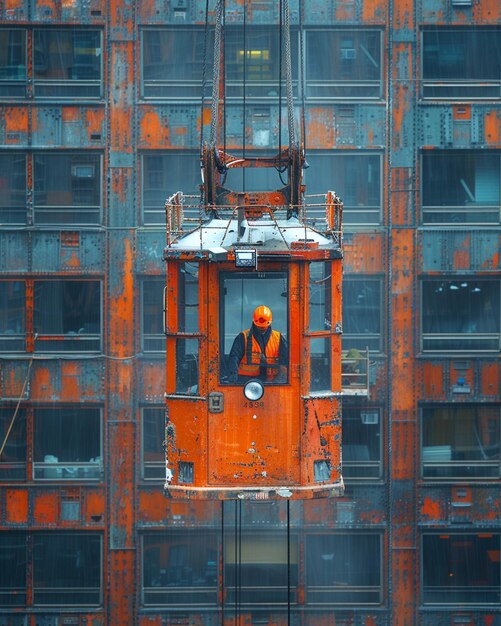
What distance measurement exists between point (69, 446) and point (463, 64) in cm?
1347

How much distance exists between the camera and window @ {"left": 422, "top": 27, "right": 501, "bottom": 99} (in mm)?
30000

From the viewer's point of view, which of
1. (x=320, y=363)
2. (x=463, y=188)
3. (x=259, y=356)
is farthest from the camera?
(x=463, y=188)

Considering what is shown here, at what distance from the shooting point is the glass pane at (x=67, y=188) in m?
30.0

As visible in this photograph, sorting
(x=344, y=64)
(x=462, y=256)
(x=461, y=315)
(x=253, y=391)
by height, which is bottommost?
(x=253, y=391)

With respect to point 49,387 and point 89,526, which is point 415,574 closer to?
point 89,526

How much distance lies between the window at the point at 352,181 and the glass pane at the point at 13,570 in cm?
1084

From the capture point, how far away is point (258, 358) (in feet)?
63.0

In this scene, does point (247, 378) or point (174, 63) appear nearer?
point (247, 378)

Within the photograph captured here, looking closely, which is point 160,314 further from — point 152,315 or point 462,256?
point 462,256

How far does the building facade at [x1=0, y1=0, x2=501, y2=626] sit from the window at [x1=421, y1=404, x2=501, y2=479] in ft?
0.30

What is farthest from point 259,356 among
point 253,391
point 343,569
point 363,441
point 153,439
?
point 343,569

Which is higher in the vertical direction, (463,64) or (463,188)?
(463,64)

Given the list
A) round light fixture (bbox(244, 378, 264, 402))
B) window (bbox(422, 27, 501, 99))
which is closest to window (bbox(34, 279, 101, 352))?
window (bbox(422, 27, 501, 99))

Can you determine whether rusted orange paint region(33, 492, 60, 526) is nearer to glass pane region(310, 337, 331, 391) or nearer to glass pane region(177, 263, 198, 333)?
glass pane region(177, 263, 198, 333)
